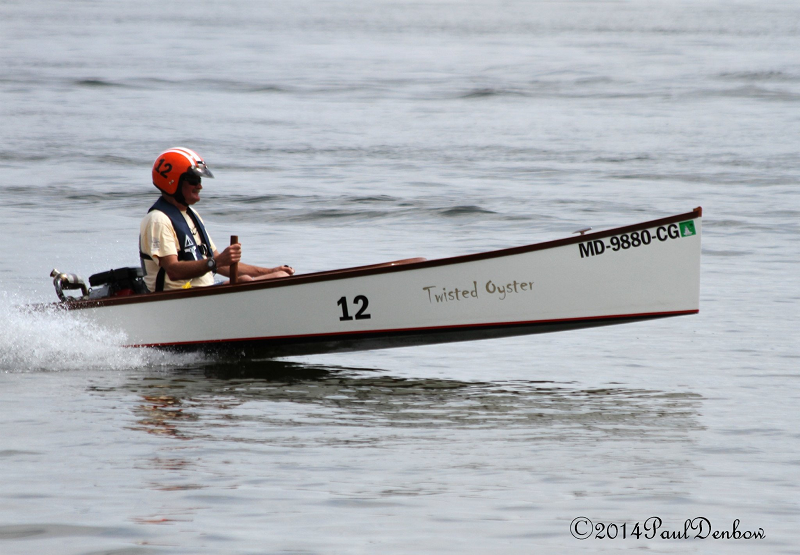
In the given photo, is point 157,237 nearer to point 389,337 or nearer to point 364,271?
point 364,271

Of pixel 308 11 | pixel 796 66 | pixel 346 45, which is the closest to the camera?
pixel 796 66

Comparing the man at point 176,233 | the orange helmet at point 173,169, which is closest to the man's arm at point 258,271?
the man at point 176,233

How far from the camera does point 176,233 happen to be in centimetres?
866

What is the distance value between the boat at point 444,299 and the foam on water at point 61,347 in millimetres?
108

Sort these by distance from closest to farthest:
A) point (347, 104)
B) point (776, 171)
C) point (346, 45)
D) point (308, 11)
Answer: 1. point (776, 171)
2. point (347, 104)
3. point (346, 45)
4. point (308, 11)

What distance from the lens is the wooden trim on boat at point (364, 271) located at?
841 cm

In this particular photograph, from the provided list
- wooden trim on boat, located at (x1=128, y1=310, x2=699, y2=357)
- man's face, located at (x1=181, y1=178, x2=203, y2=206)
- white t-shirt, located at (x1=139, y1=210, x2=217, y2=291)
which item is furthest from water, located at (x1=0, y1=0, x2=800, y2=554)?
man's face, located at (x1=181, y1=178, x2=203, y2=206)

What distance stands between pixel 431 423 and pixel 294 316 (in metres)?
1.68

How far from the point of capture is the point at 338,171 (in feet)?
74.1

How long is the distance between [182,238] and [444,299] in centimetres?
197

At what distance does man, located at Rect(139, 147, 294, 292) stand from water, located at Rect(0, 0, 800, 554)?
77 cm

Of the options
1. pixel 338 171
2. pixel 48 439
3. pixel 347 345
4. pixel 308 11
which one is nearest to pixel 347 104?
pixel 338 171

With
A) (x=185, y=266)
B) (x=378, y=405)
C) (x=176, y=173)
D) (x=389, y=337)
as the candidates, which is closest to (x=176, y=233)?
(x=185, y=266)

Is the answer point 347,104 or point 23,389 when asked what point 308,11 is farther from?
point 23,389
